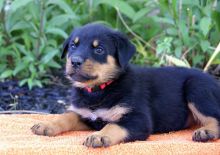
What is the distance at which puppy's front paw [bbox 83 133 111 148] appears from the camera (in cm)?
392

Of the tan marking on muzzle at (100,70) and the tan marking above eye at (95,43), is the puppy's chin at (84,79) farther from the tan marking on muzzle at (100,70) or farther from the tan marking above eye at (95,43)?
the tan marking above eye at (95,43)

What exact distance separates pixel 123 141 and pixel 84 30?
98 centimetres

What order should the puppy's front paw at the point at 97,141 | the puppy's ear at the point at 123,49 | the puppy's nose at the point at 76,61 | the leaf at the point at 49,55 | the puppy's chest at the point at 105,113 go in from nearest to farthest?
the puppy's front paw at the point at 97,141, the puppy's nose at the point at 76,61, the puppy's chest at the point at 105,113, the puppy's ear at the point at 123,49, the leaf at the point at 49,55

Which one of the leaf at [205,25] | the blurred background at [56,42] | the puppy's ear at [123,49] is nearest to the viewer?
the puppy's ear at [123,49]

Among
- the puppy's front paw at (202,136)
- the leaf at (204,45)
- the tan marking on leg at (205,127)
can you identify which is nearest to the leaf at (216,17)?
the leaf at (204,45)

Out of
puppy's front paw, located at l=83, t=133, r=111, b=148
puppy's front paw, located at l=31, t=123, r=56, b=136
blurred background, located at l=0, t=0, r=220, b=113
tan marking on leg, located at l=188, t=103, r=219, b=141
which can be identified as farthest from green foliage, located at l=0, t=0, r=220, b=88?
puppy's front paw, located at l=83, t=133, r=111, b=148

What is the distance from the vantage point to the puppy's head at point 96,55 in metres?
4.26

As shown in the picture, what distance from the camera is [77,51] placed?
4.33m

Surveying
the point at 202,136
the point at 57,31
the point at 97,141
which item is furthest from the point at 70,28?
the point at 97,141

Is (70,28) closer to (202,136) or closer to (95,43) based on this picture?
(95,43)

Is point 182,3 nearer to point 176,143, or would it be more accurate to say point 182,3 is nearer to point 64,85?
point 64,85

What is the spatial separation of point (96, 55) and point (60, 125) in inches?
24.7

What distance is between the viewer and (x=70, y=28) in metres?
6.60

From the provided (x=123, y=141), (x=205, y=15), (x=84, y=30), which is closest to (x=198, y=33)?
Result: (x=205, y=15)
